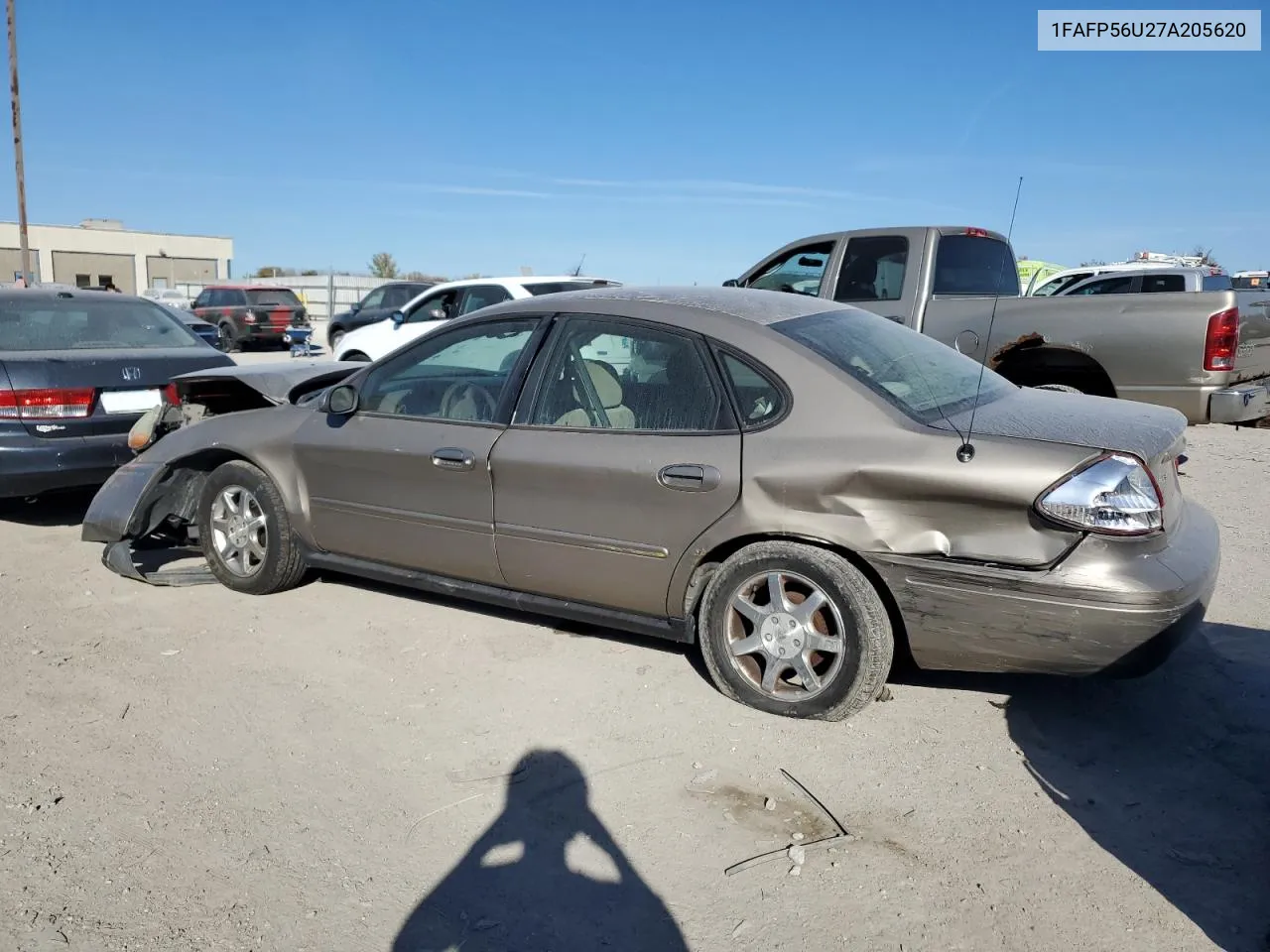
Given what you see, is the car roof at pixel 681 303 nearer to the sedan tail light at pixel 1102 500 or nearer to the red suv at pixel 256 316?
the sedan tail light at pixel 1102 500

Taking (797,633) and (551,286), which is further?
(551,286)

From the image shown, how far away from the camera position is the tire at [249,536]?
4934 millimetres

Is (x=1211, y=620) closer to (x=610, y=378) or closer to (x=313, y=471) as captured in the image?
(x=610, y=378)

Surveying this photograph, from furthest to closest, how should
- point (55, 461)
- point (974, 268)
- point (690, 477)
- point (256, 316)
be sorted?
point (256, 316), point (974, 268), point (55, 461), point (690, 477)

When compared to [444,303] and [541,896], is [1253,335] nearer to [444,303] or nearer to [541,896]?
[541,896]

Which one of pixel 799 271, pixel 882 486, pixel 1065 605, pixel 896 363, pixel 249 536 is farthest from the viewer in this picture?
pixel 799 271

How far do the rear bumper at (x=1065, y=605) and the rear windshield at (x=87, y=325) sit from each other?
5778 mm

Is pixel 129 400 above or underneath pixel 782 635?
above

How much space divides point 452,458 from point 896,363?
189 centimetres

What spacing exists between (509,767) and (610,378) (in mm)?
1631

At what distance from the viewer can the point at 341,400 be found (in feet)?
15.2

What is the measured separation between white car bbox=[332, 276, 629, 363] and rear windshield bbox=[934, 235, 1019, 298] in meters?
4.47

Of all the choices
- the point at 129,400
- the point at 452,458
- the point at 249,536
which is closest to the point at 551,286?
Result: the point at 129,400

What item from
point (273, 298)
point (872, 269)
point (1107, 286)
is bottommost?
point (872, 269)
